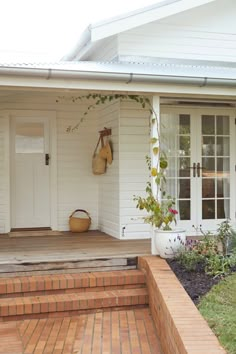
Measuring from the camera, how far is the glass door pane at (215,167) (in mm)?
7480

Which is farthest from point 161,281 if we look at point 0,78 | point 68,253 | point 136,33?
point 136,33

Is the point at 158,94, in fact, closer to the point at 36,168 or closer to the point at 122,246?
the point at 122,246

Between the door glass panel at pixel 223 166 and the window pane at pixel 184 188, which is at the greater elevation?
the door glass panel at pixel 223 166

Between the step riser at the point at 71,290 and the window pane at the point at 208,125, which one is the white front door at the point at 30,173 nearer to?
the window pane at the point at 208,125

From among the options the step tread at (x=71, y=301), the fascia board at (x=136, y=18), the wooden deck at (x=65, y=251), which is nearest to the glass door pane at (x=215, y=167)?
the wooden deck at (x=65, y=251)

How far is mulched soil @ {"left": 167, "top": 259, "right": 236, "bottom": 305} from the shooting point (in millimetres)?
4430

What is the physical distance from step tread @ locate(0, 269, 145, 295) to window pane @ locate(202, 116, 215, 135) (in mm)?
3024

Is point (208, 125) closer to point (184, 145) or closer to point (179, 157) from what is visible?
point (184, 145)

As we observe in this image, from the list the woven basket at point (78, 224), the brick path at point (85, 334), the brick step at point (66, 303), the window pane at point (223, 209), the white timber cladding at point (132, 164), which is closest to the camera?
the brick path at point (85, 334)

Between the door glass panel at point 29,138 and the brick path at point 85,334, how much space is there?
3.86 meters

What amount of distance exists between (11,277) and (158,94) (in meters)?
2.90

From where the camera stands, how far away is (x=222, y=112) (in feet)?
24.6

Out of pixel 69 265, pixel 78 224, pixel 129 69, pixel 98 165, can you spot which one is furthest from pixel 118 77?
pixel 78 224

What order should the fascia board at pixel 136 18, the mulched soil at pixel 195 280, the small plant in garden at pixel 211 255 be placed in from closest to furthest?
the mulched soil at pixel 195 280, the small plant in garden at pixel 211 255, the fascia board at pixel 136 18
